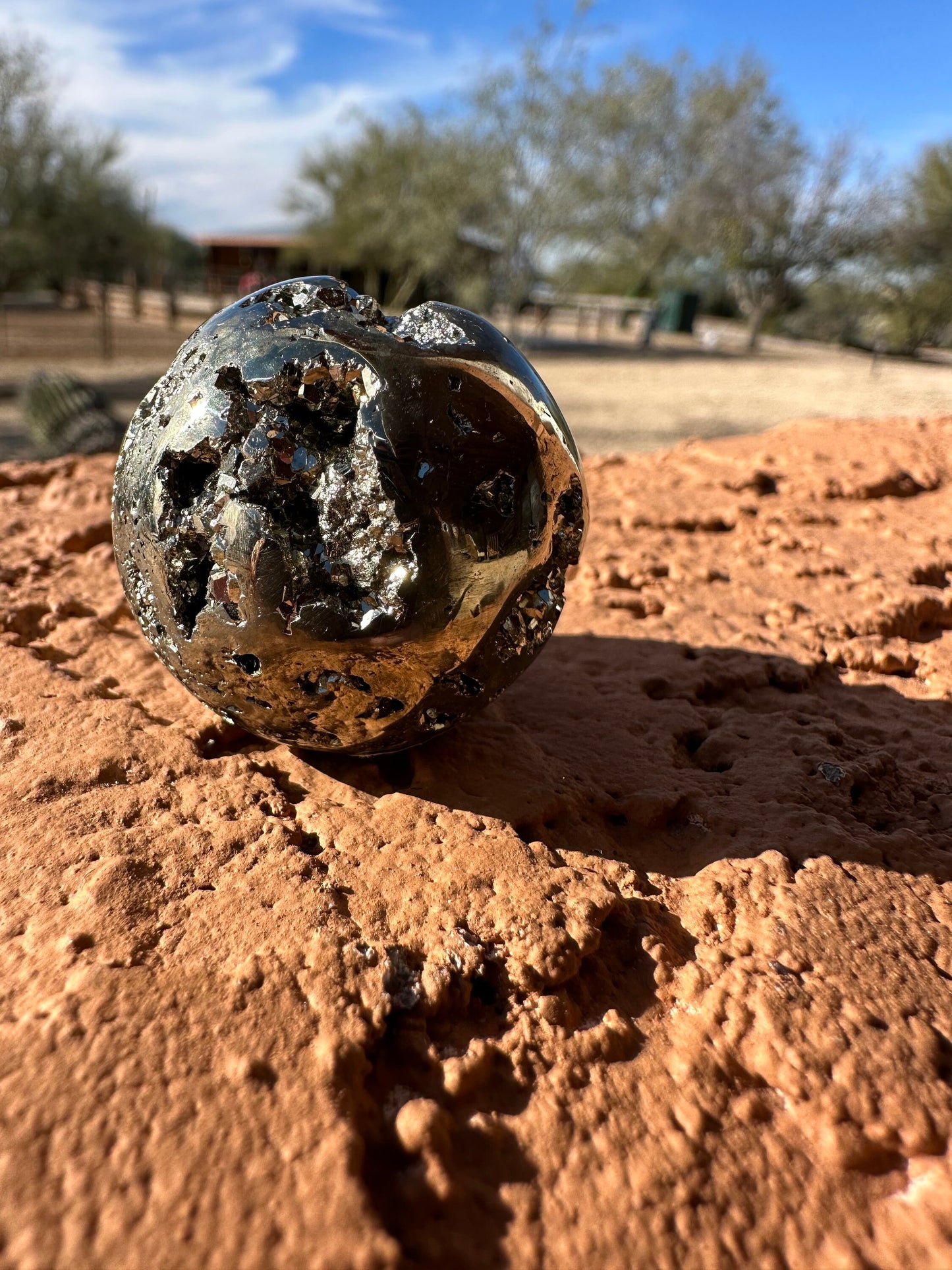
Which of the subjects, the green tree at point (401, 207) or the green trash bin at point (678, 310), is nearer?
the green tree at point (401, 207)

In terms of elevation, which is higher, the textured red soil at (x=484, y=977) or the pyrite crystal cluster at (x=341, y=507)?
the pyrite crystal cluster at (x=341, y=507)

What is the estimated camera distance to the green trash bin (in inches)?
1141

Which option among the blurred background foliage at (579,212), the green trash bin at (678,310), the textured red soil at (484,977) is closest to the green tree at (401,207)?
the blurred background foliage at (579,212)

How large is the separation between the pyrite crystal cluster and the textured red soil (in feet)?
1.16

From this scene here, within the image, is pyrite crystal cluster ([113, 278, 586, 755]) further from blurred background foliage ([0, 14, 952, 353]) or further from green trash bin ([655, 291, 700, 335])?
A: green trash bin ([655, 291, 700, 335])

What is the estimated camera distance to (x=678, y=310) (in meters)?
29.1

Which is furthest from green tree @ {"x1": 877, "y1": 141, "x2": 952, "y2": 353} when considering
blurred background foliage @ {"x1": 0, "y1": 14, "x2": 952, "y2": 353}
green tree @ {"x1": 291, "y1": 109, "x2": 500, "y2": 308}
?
green tree @ {"x1": 291, "y1": 109, "x2": 500, "y2": 308}

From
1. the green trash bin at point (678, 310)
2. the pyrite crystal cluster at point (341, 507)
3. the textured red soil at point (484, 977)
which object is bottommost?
the textured red soil at point (484, 977)

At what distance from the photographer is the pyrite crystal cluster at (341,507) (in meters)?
1.66

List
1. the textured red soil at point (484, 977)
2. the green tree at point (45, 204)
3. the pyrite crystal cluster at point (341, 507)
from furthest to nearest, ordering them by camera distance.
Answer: the green tree at point (45, 204) < the pyrite crystal cluster at point (341, 507) < the textured red soil at point (484, 977)

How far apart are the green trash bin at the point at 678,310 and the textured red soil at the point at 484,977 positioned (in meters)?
29.2

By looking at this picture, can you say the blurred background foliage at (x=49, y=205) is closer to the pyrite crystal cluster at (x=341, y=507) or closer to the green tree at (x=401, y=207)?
A: the green tree at (x=401, y=207)

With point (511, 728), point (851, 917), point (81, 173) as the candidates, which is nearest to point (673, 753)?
point (511, 728)

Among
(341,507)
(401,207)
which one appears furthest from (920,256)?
(341,507)
